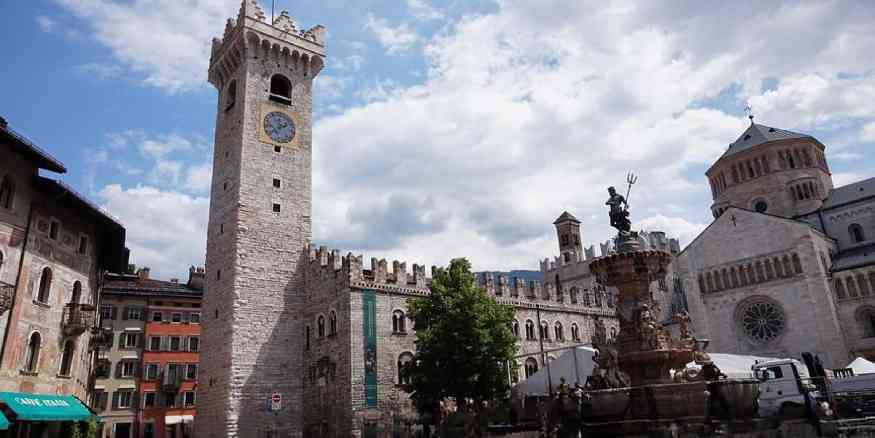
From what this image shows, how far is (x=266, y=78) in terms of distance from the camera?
125 feet

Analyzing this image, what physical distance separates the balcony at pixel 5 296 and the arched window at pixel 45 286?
7.44 ft

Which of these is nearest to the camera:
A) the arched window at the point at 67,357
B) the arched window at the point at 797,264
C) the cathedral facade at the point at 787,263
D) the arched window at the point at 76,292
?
the arched window at the point at 67,357

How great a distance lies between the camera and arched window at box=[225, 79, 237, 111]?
127 feet

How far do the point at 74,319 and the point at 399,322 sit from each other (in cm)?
1590

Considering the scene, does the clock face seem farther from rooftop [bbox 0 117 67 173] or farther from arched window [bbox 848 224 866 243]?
arched window [bbox 848 224 866 243]

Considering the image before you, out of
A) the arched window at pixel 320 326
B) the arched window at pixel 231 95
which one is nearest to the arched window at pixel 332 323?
the arched window at pixel 320 326

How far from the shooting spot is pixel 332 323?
32.4m

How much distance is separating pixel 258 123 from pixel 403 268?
1324cm

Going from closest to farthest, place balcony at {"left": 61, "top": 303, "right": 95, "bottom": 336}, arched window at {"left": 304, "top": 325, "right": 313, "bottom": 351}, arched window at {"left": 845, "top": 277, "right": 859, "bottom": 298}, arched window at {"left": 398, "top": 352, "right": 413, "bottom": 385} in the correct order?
balcony at {"left": 61, "top": 303, "right": 95, "bottom": 336} < arched window at {"left": 398, "top": 352, "right": 413, "bottom": 385} < arched window at {"left": 304, "top": 325, "right": 313, "bottom": 351} < arched window at {"left": 845, "top": 277, "right": 859, "bottom": 298}

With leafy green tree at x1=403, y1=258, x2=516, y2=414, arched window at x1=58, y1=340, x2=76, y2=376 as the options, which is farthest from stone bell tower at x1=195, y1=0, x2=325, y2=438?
arched window at x1=58, y1=340, x2=76, y2=376

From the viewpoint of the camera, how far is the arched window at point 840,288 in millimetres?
42188

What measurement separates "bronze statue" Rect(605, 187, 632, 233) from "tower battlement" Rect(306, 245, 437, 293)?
1312cm

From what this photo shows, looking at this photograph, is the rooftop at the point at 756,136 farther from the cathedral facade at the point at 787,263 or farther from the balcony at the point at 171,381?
the balcony at the point at 171,381

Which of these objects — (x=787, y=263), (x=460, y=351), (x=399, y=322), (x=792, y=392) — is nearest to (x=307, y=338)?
(x=399, y=322)
